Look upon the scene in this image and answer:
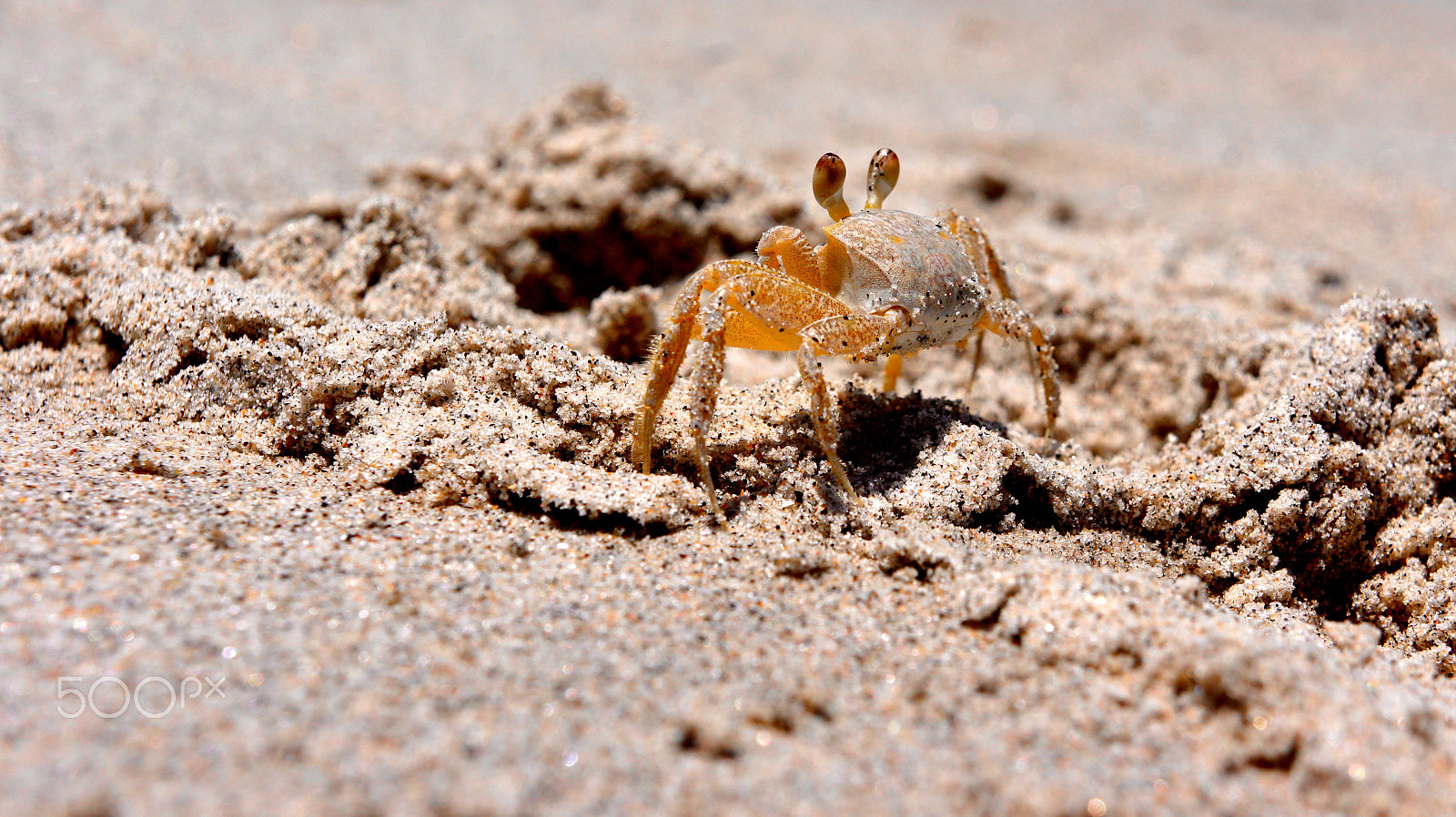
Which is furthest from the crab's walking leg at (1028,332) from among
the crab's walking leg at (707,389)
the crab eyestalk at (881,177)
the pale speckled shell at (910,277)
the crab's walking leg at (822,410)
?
the crab's walking leg at (707,389)

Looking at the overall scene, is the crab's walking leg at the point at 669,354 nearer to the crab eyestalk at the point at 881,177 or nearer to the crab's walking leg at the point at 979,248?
the crab eyestalk at the point at 881,177

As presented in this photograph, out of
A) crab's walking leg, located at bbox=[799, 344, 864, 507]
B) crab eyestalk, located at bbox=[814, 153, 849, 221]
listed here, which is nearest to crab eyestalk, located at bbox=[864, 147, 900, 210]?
crab eyestalk, located at bbox=[814, 153, 849, 221]

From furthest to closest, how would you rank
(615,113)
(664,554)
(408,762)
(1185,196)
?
(1185,196), (615,113), (664,554), (408,762)

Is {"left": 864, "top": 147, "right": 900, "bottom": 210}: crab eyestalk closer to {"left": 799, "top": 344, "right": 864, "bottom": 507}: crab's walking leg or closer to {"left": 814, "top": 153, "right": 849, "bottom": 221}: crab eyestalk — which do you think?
{"left": 814, "top": 153, "right": 849, "bottom": 221}: crab eyestalk

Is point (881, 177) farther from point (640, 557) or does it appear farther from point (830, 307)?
point (640, 557)

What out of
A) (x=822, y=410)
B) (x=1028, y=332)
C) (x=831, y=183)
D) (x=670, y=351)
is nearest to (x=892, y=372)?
(x=1028, y=332)

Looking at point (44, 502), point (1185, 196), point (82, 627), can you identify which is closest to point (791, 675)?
point (82, 627)

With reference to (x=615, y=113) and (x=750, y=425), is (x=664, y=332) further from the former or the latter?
(x=615, y=113)
